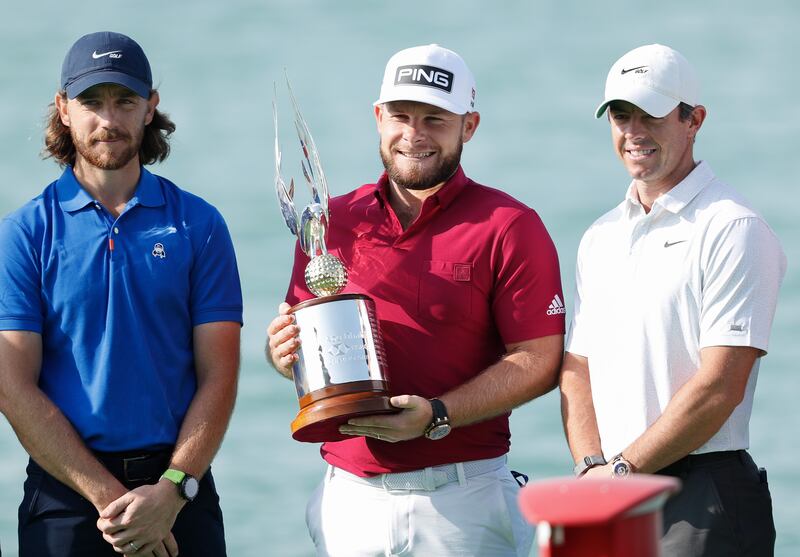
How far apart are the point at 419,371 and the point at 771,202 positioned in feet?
30.5

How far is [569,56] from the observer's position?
15164mm

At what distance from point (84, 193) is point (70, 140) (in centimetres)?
22

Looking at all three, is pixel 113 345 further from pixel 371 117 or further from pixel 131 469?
pixel 371 117

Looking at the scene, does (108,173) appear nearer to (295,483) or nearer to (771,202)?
(295,483)

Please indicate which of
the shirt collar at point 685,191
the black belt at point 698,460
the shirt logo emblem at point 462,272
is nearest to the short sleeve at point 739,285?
the shirt collar at point 685,191

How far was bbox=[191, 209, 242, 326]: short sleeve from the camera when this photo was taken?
12.5ft

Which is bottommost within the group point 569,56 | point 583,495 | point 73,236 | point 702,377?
point 583,495

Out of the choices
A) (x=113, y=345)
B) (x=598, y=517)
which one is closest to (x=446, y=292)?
(x=113, y=345)

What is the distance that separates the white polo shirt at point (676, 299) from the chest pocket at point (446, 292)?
30 centimetres

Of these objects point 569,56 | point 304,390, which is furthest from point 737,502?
point 569,56

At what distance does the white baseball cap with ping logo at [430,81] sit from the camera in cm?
371

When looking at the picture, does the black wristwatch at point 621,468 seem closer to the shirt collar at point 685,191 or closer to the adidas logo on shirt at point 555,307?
the adidas logo on shirt at point 555,307

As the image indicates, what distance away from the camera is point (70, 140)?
3.95 m

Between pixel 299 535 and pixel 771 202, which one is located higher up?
pixel 771 202
